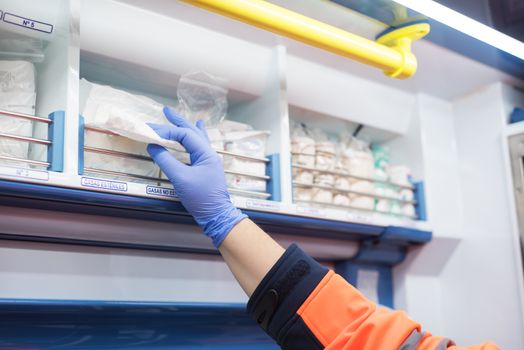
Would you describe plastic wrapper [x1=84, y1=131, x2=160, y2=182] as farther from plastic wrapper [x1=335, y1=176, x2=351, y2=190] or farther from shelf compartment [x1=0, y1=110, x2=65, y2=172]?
Result: plastic wrapper [x1=335, y1=176, x2=351, y2=190]

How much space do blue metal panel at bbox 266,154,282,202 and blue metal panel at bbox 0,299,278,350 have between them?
361 millimetres

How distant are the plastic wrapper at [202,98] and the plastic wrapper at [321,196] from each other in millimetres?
417

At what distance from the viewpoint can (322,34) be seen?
154 cm

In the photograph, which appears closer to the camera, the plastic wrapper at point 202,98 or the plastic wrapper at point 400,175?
the plastic wrapper at point 202,98

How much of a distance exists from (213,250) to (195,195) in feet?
1.22

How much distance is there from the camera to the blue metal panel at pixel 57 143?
1.37 m

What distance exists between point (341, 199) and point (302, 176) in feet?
0.56

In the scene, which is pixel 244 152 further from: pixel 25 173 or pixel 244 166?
pixel 25 173

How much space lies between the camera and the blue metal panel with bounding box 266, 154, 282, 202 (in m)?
1.76

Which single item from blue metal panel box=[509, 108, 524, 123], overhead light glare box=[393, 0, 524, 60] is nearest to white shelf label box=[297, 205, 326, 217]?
overhead light glare box=[393, 0, 524, 60]

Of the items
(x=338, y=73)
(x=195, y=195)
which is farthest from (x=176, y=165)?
(x=338, y=73)

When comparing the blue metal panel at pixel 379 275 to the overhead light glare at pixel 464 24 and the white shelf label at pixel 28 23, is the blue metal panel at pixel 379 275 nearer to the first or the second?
the overhead light glare at pixel 464 24

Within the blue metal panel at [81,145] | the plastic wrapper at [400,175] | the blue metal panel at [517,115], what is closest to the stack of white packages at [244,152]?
the blue metal panel at [81,145]

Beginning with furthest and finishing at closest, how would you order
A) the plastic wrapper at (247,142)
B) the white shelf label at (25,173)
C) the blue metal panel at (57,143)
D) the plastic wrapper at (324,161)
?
1. the plastic wrapper at (324,161)
2. the plastic wrapper at (247,142)
3. the blue metal panel at (57,143)
4. the white shelf label at (25,173)
